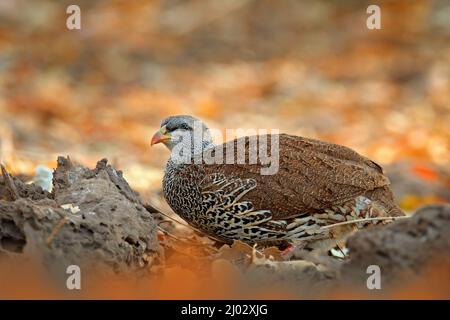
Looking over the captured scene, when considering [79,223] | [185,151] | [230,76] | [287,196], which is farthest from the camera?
[230,76]

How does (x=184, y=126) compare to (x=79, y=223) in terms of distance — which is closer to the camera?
(x=79, y=223)

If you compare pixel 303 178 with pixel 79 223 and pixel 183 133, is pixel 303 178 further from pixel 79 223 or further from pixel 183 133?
pixel 79 223

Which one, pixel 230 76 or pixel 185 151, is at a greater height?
pixel 230 76

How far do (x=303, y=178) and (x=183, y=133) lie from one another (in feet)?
3.53

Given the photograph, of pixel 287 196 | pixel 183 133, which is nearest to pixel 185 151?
pixel 183 133

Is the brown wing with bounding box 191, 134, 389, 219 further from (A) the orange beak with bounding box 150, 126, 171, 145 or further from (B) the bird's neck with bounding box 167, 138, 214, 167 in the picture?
(A) the orange beak with bounding box 150, 126, 171, 145

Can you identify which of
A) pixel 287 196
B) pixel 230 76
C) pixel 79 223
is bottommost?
pixel 79 223

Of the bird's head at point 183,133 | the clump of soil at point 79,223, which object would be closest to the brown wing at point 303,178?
the bird's head at point 183,133

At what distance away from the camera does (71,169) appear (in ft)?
20.1

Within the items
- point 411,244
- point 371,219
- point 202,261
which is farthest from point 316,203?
point 411,244

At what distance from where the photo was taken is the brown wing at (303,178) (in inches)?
245

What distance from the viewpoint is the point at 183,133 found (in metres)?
6.93

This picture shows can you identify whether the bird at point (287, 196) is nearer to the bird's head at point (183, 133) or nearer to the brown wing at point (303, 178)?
the brown wing at point (303, 178)

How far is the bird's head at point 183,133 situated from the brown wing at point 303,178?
0.40 metres
